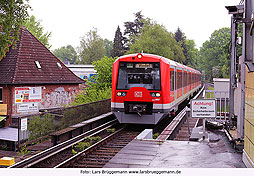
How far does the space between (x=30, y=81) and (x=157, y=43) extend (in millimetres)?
15353

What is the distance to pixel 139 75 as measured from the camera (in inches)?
403

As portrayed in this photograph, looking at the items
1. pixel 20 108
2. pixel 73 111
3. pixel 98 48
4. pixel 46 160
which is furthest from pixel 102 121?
pixel 98 48

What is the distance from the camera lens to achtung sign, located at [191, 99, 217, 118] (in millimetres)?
6816

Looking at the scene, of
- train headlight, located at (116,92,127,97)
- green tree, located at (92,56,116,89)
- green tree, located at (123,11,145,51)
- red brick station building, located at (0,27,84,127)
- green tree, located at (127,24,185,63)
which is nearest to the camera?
train headlight, located at (116,92,127,97)

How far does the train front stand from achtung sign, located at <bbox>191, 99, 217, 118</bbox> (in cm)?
323

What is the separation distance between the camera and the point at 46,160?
279 inches

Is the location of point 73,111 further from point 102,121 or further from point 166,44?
point 166,44

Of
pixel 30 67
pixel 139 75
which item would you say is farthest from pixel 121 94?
pixel 30 67

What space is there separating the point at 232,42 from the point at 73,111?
17.3ft

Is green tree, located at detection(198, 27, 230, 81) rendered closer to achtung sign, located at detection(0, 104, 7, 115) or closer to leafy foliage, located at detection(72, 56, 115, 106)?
leafy foliage, located at detection(72, 56, 115, 106)

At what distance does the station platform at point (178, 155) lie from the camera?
17.5 feet

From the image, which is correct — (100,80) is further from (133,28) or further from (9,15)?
(133,28)

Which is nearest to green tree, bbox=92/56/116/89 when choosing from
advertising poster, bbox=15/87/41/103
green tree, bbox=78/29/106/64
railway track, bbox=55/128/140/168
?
green tree, bbox=78/29/106/64

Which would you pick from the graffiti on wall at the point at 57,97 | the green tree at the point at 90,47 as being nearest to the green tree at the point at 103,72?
the green tree at the point at 90,47
